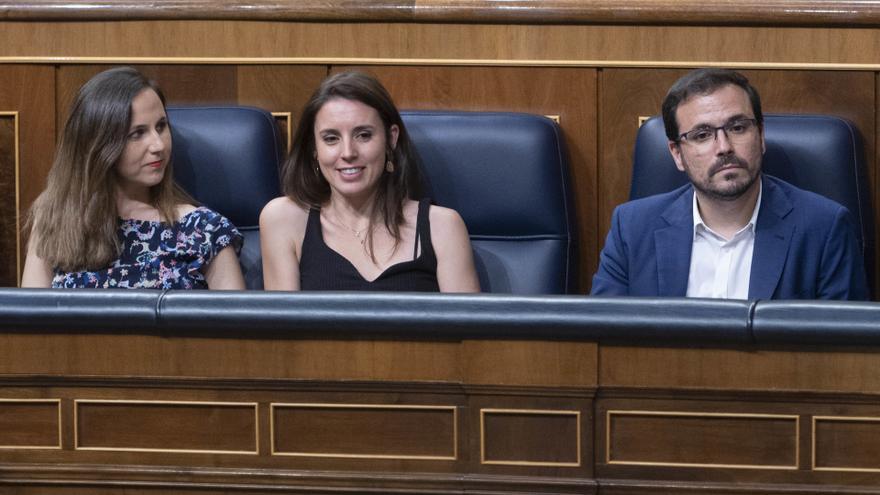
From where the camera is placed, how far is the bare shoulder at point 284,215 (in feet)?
5.17

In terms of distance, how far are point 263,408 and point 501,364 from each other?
19 centimetres

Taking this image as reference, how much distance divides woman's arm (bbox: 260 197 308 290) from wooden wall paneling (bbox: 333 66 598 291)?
22 centimetres

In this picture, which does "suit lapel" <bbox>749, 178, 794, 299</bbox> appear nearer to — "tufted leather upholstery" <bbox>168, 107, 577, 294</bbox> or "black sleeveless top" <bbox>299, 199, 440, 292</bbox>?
"tufted leather upholstery" <bbox>168, 107, 577, 294</bbox>

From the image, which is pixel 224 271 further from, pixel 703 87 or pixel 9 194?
pixel 703 87

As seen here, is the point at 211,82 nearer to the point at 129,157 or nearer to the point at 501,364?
the point at 129,157

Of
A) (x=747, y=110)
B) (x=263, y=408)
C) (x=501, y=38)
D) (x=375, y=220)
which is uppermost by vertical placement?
(x=501, y=38)

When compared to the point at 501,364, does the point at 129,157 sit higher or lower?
higher

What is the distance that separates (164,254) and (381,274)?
0.26m

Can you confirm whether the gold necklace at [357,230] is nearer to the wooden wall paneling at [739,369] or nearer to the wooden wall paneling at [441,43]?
the wooden wall paneling at [441,43]

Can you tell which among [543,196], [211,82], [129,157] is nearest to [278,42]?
[211,82]

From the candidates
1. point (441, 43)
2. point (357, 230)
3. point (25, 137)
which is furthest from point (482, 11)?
point (25, 137)

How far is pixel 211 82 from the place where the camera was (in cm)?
172

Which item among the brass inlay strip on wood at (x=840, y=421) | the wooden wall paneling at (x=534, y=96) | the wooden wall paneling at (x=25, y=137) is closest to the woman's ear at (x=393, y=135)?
the wooden wall paneling at (x=534, y=96)

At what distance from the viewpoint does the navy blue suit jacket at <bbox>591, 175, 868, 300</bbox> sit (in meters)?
1.42
